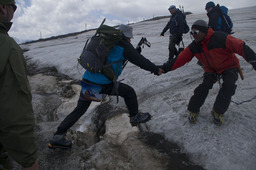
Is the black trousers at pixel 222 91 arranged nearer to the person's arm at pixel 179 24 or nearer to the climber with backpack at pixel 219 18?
the climber with backpack at pixel 219 18

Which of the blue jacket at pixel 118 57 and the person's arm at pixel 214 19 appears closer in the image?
the blue jacket at pixel 118 57

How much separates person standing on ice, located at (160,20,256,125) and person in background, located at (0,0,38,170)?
274 centimetres

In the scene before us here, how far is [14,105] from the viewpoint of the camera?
1.48 meters

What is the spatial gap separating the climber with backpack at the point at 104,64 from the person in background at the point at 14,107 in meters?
1.37

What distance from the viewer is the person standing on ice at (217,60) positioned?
3066 mm

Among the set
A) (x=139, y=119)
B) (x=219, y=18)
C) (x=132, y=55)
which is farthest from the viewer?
(x=219, y=18)

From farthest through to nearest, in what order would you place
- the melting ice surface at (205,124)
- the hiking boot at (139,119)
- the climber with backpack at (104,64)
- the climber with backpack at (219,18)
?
the climber with backpack at (219,18) < the hiking boot at (139,119) < the climber with backpack at (104,64) < the melting ice surface at (205,124)

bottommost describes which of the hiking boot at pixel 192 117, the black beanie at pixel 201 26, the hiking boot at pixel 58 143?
the hiking boot at pixel 58 143

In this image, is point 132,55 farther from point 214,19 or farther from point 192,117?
point 214,19

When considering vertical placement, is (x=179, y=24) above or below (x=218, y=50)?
above

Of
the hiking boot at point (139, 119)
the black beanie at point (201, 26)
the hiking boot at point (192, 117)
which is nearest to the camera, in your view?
the black beanie at point (201, 26)

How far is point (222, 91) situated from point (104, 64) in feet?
6.73

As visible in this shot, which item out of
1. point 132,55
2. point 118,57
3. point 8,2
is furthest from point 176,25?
point 8,2

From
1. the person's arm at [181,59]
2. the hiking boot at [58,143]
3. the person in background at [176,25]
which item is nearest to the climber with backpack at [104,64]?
the hiking boot at [58,143]
